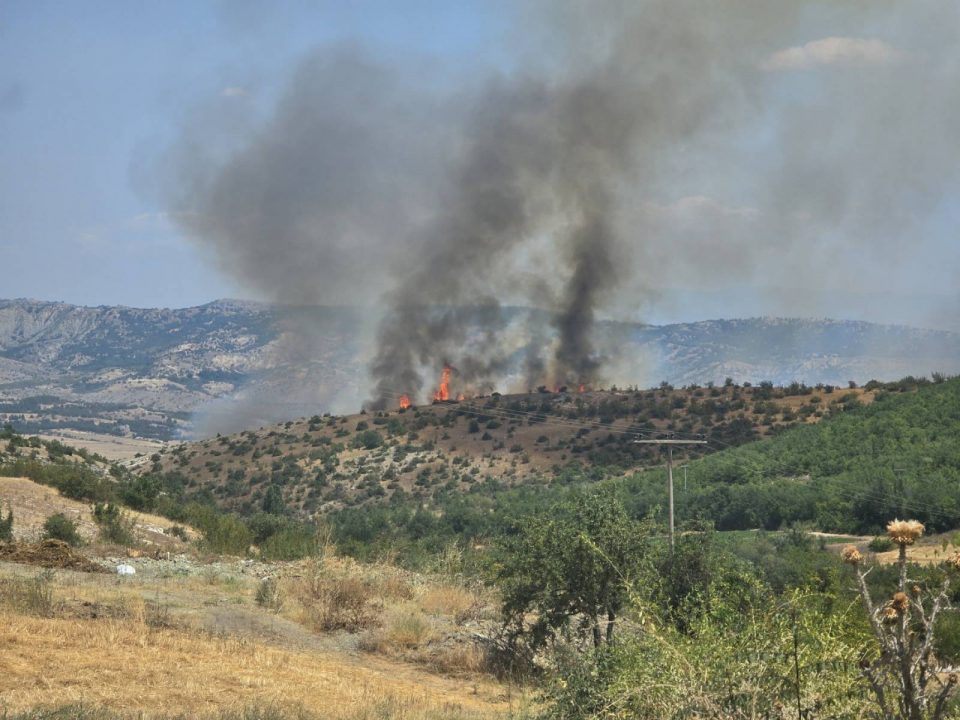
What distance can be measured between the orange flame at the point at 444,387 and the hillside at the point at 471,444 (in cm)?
816

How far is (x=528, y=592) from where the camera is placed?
18609 millimetres

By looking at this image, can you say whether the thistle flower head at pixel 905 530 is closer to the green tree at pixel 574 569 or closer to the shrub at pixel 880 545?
the green tree at pixel 574 569

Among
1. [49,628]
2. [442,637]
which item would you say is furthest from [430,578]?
[49,628]

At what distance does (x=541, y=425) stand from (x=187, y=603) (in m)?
60.1

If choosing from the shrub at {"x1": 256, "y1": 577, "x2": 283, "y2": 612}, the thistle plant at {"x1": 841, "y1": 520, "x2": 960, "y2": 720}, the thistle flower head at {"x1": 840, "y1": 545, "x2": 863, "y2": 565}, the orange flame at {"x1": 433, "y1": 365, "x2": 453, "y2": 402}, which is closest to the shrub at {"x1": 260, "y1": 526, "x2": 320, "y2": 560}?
the shrub at {"x1": 256, "y1": 577, "x2": 283, "y2": 612}

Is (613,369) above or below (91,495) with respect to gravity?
above

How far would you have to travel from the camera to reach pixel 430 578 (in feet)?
82.0

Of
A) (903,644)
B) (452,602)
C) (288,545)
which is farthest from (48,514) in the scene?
(903,644)

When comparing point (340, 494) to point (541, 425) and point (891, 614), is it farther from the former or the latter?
point (891, 614)

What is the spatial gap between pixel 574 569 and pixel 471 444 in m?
56.6

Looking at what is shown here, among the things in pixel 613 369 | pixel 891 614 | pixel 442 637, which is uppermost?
pixel 613 369

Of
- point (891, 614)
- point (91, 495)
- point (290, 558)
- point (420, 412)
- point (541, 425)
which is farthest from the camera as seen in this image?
point (420, 412)

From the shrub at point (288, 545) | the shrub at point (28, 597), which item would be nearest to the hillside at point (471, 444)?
the shrub at point (288, 545)

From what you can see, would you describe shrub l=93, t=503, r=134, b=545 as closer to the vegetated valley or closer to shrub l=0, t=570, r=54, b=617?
the vegetated valley
